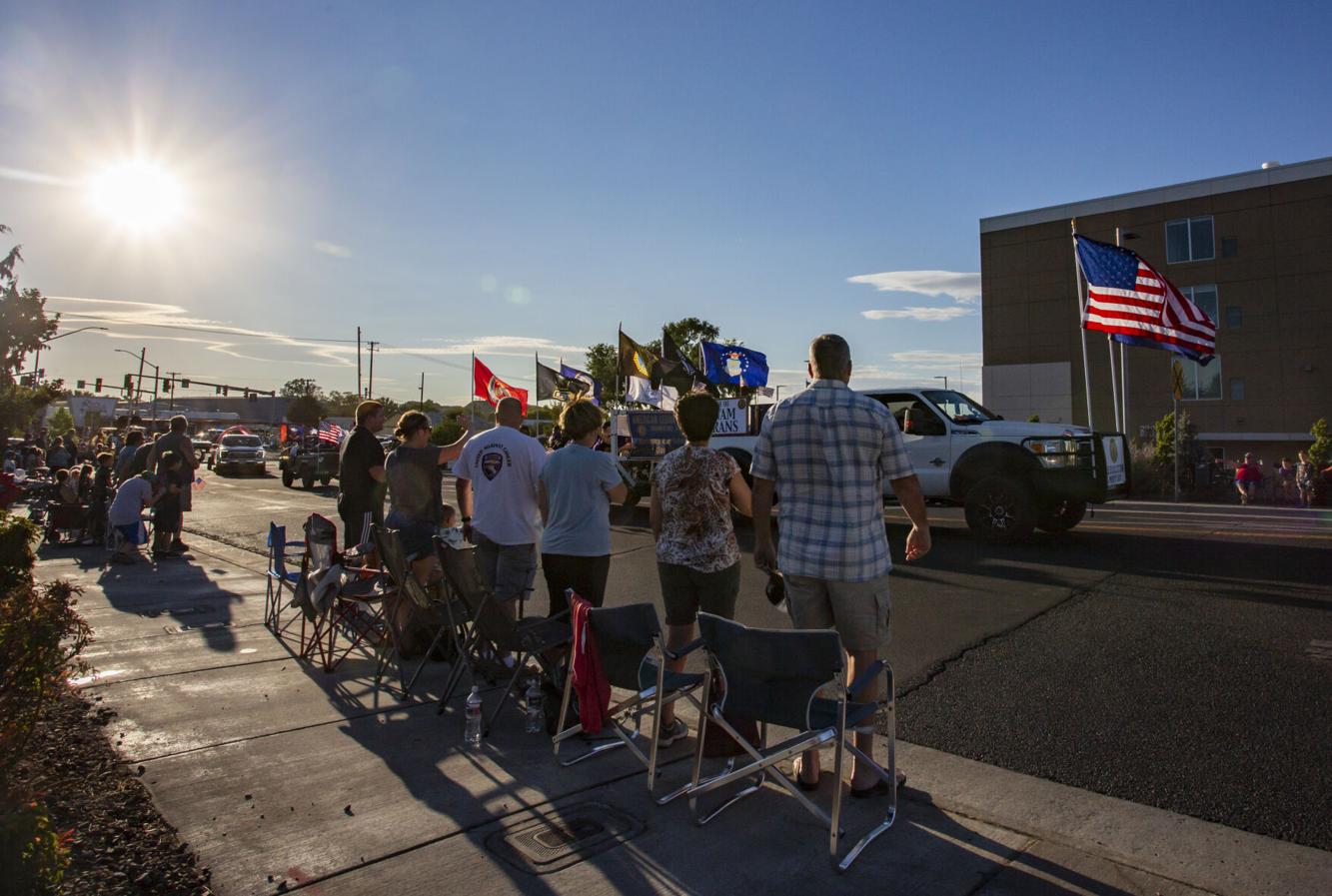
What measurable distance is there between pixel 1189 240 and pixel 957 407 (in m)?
31.1

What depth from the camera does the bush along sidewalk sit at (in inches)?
92.0

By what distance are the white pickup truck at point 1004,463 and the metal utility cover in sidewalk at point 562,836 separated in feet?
29.1

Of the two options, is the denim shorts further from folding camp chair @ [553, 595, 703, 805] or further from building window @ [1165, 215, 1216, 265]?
building window @ [1165, 215, 1216, 265]

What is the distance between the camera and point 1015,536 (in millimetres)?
11312

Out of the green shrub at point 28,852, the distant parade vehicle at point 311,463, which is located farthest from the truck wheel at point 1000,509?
the distant parade vehicle at point 311,463

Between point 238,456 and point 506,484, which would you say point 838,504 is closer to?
point 506,484

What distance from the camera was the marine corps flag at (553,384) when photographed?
26.3 meters

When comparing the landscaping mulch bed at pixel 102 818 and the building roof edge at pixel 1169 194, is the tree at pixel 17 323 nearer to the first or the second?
the landscaping mulch bed at pixel 102 818

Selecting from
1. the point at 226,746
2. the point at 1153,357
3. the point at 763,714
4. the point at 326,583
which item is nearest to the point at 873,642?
the point at 763,714

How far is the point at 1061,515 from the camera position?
40.1 ft

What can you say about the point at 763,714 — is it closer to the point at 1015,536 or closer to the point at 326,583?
the point at 326,583

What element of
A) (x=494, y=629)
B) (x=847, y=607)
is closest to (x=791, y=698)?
(x=847, y=607)

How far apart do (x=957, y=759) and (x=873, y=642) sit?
1.04m

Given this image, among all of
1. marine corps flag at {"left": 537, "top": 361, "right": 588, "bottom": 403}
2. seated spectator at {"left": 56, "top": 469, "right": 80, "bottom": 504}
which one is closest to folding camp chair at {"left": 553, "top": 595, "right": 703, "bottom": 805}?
seated spectator at {"left": 56, "top": 469, "right": 80, "bottom": 504}
